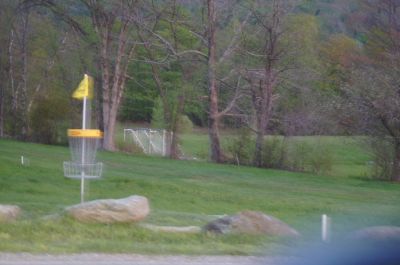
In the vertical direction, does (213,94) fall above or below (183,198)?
above

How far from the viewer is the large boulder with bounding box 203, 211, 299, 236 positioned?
14.0 metres

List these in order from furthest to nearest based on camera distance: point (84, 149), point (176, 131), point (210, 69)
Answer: point (176, 131)
point (210, 69)
point (84, 149)

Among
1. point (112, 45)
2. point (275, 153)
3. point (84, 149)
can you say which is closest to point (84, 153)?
point (84, 149)

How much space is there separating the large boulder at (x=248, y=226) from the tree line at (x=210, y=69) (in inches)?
807

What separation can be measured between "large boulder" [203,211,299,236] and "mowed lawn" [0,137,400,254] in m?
0.26

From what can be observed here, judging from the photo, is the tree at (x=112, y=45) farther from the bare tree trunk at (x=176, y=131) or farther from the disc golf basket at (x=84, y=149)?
the disc golf basket at (x=84, y=149)

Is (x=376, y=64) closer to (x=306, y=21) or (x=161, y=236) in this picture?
(x=306, y=21)

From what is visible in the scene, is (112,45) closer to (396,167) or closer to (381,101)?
(381,101)

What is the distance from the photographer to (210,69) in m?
42.6

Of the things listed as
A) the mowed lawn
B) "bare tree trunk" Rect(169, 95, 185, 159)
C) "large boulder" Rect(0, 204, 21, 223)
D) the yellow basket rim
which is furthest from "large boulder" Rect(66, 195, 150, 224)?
"bare tree trunk" Rect(169, 95, 185, 159)

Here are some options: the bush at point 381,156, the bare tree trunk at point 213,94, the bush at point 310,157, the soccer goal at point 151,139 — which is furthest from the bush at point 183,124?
the bush at point 381,156

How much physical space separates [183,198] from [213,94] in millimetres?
18813

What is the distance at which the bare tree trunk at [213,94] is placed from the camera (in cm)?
4228

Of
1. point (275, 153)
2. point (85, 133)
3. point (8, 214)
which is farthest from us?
point (275, 153)
